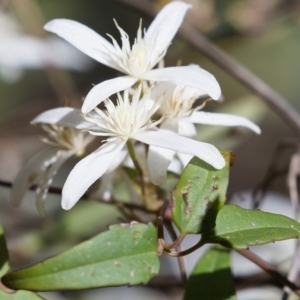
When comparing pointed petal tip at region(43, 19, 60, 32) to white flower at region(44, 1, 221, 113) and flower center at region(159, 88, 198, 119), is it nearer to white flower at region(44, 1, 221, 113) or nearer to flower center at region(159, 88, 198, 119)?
white flower at region(44, 1, 221, 113)

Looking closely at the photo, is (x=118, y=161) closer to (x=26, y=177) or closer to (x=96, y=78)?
(x=26, y=177)

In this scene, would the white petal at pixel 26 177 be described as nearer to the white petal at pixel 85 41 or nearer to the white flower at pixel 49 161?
the white flower at pixel 49 161

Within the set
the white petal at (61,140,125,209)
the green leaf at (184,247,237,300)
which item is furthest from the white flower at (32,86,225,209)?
the green leaf at (184,247,237,300)

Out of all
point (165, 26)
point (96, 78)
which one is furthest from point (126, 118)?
point (96, 78)

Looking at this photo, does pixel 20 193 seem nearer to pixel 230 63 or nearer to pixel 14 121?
pixel 230 63

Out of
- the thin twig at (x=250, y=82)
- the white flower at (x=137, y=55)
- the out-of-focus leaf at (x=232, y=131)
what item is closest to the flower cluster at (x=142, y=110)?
the white flower at (x=137, y=55)

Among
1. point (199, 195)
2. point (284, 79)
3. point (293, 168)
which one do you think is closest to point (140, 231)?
point (199, 195)
